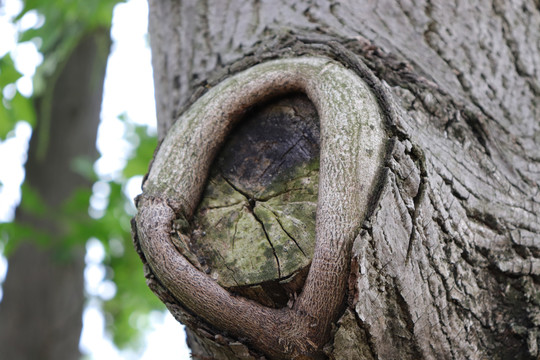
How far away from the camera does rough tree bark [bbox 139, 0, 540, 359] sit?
45.8 inches

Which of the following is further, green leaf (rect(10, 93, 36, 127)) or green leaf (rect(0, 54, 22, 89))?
green leaf (rect(10, 93, 36, 127))

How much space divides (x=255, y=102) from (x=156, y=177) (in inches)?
14.1

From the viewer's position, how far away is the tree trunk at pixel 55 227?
4.00 metres

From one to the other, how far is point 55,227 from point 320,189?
12.3ft

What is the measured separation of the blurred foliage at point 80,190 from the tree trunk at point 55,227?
0.15 metres

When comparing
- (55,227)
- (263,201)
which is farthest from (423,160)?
(55,227)

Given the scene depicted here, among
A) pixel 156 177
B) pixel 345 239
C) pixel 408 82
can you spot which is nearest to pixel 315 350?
pixel 345 239

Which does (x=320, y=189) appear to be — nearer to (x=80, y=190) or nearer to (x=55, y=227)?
(x=80, y=190)

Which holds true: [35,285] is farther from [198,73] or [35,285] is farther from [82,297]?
[198,73]

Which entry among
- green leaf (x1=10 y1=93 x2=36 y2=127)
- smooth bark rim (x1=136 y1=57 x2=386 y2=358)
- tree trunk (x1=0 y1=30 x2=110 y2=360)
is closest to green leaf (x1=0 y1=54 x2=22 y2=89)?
green leaf (x1=10 y1=93 x2=36 y2=127)

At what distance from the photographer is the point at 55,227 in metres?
4.30

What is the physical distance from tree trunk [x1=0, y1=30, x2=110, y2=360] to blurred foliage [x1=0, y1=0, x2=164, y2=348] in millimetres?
153

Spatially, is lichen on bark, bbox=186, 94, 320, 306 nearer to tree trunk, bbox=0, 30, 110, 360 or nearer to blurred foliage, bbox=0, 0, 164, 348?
blurred foliage, bbox=0, 0, 164, 348

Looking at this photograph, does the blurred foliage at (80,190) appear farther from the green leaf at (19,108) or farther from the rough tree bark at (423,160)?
the rough tree bark at (423,160)
